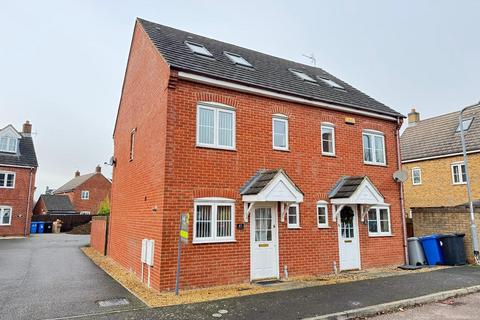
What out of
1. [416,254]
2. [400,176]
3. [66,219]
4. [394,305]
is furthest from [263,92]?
[66,219]

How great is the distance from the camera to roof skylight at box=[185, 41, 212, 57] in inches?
463

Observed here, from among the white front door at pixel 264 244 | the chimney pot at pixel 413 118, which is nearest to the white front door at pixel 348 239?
the white front door at pixel 264 244

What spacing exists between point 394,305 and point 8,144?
32.7m

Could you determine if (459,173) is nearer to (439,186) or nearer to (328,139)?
(439,186)

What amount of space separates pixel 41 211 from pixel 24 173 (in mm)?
22453

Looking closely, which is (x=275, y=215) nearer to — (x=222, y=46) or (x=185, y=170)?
(x=185, y=170)

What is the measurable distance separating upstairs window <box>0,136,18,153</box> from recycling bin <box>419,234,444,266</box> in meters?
32.0

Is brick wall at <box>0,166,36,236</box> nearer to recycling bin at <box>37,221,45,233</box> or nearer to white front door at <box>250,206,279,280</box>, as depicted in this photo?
recycling bin at <box>37,221,45,233</box>

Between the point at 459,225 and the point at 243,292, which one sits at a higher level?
the point at 459,225

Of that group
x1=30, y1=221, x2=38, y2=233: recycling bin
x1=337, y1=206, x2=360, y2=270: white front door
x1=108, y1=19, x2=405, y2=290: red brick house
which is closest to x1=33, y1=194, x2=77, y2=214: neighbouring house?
x1=30, y1=221, x2=38, y2=233: recycling bin

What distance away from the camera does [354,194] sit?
1131 cm

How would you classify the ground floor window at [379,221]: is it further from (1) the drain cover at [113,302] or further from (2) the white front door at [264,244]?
(1) the drain cover at [113,302]

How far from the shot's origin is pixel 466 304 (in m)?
7.94

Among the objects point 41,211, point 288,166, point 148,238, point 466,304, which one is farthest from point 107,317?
point 41,211
